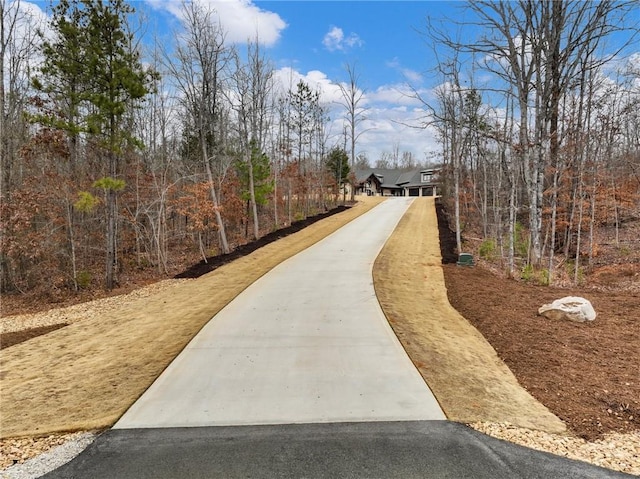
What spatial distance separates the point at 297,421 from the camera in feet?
11.9

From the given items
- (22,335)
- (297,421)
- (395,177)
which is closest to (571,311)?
(297,421)

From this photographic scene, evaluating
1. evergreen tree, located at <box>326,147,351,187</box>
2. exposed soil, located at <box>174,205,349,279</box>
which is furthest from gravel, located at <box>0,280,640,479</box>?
evergreen tree, located at <box>326,147,351,187</box>

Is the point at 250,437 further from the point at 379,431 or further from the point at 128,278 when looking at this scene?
the point at 128,278

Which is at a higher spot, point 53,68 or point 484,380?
point 53,68

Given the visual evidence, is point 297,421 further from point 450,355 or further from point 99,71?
point 99,71

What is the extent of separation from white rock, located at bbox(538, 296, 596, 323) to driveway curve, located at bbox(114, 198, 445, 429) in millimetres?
3009

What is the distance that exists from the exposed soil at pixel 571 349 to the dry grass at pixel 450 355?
206mm

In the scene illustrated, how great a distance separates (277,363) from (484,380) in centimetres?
267

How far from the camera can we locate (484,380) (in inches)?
181

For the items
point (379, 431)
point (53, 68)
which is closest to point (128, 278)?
point (53, 68)

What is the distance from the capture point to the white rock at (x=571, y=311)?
6336 mm

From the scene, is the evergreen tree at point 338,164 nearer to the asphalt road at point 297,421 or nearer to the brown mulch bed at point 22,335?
the brown mulch bed at point 22,335

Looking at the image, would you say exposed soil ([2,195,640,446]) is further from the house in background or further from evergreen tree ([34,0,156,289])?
the house in background

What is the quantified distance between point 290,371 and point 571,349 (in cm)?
408
